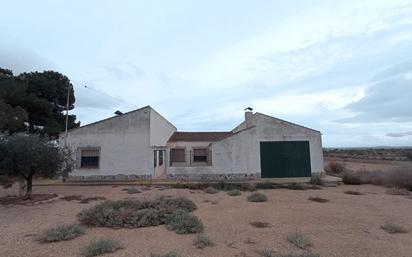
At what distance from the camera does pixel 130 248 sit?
6824 millimetres

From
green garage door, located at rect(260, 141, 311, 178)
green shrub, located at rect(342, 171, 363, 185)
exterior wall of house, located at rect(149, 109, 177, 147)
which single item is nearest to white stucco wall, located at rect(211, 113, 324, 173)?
green garage door, located at rect(260, 141, 311, 178)

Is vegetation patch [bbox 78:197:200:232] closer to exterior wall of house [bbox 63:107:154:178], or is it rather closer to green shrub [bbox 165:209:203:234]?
green shrub [bbox 165:209:203:234]

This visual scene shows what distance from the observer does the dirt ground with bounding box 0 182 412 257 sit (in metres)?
6.72

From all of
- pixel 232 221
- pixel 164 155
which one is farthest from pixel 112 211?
pixel 164 155

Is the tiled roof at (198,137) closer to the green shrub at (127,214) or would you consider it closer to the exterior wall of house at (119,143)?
the exterior wall of house at (119,143)

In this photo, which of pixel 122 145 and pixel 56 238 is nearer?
pixel 56 238

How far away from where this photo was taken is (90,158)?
70.3 feet

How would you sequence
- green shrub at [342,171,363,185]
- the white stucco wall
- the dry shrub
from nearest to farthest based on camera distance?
green shrub at [342,171,363,185]
the white stucco wall
the dry shrub

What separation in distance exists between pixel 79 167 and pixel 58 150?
735 cm

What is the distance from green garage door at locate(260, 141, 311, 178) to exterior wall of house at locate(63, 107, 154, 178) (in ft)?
25.9

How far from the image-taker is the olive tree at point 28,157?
41.5 ft

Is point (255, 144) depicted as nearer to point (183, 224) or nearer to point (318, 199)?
point (318, 199)

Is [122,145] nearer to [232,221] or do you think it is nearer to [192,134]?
[192,134]

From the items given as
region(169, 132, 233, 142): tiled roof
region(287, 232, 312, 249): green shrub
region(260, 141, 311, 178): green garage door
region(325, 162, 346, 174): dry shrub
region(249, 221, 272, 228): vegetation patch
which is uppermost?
region(169, 132, 233, 142): tiled roof
